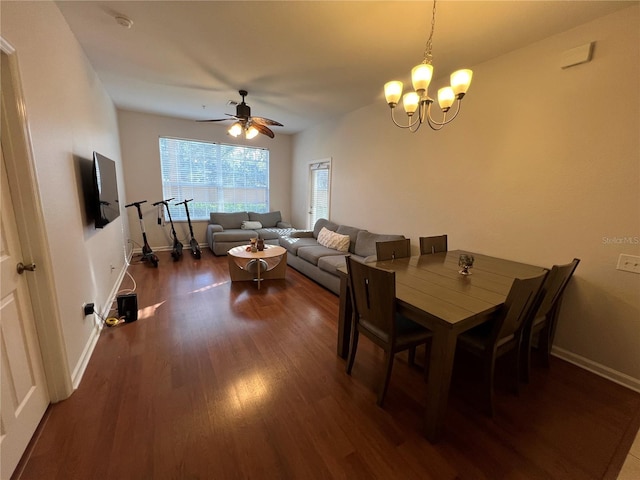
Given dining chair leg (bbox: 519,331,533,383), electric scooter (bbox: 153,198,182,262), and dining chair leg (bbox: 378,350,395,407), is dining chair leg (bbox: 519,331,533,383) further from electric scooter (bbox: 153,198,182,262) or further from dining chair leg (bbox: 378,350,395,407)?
electric scooter (bbox: 153,198,182,262)

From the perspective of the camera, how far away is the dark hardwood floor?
1.34 m

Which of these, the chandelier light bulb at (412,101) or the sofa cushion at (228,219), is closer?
the chandelier light bulb at (412,101)

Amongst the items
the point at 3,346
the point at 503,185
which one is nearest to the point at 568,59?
the point at 503,185

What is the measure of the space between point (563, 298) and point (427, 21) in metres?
2.55

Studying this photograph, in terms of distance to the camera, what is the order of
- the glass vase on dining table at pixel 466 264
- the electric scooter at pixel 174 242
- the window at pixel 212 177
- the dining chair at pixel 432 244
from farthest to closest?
the window at pixel 212 177 → the electric scooter at pixel 174 242 → the dining chair at pixel 432 244 → the glass vase on dining table at pixel 466 264

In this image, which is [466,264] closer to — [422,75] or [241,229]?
[422,75]

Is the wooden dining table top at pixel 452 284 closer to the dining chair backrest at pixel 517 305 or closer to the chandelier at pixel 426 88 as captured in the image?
the dining chair backrest at pixel 517 305

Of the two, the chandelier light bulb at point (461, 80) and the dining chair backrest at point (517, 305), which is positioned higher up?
the chandelier light bulb at point (461, 80)

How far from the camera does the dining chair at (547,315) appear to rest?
175 centimetres

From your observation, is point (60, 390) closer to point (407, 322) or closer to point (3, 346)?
point (3, 346)

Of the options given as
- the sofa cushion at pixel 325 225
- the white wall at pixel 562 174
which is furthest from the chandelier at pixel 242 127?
the sofa cushion at pixel 325 225

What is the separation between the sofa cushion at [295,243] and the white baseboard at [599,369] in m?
3.26

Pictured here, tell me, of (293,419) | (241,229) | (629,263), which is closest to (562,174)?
(629,263)

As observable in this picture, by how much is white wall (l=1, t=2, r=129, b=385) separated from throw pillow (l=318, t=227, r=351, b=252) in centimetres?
297
